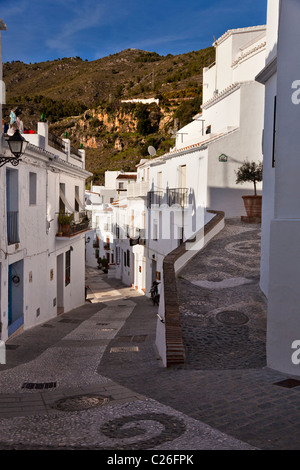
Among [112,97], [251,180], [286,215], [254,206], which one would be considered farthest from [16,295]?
[112,97]

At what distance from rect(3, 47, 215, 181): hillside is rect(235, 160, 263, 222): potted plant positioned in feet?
101

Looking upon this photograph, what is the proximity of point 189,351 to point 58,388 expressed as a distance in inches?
95.7

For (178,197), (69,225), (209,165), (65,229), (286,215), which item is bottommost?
(65,229)

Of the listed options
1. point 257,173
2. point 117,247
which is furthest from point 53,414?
point 117,247

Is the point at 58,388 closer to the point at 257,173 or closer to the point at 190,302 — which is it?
the point at 190,302

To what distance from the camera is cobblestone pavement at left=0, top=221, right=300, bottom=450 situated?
4.89 meters

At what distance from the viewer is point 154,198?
85.0ft

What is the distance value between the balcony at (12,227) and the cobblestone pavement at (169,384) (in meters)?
2.80

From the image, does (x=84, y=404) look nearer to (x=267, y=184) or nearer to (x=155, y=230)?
(x=267, y=184)

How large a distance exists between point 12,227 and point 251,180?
11.2 metres

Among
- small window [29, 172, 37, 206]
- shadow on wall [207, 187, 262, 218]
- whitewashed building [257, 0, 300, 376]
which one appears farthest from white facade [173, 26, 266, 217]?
whitewashed building [257, 0, 300, 376]

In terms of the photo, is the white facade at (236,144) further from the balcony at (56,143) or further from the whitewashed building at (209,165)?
the balcony at (56,143)

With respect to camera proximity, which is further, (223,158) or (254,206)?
(223,158)

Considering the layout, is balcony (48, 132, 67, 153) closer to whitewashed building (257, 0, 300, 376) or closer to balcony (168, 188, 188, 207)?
balcony (168, 188, 188, 207)
